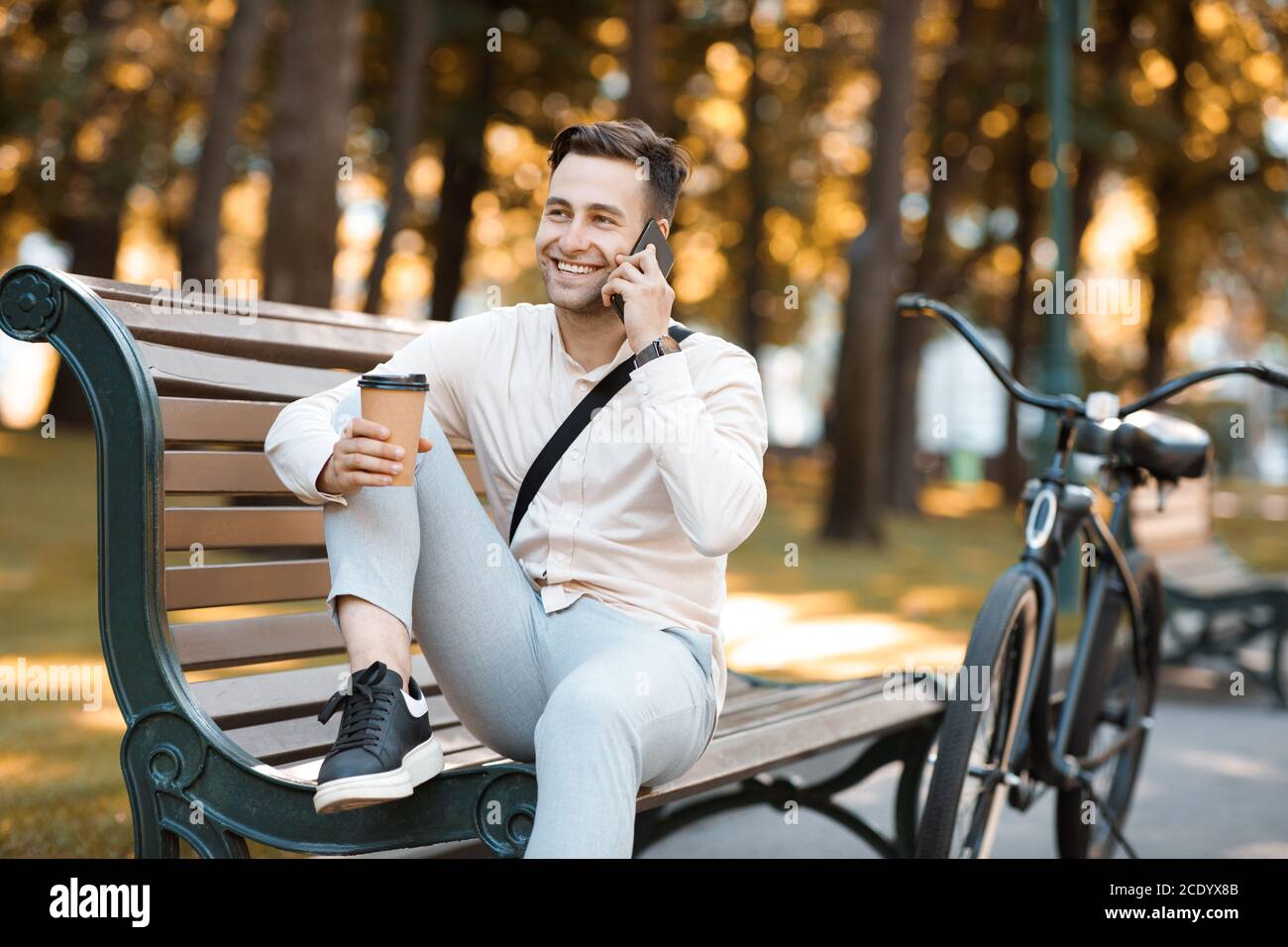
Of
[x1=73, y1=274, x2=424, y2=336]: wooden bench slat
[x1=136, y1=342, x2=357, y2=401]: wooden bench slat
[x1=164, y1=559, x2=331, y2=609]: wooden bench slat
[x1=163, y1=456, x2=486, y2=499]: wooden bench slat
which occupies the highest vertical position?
[x1=73, y1=274, x2=424, y2=336]: wooden bench slat

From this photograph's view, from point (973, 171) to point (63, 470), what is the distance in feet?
48.9

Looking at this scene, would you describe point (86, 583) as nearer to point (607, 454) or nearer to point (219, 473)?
point (219, 473)

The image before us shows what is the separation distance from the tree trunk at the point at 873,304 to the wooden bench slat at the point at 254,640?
455 inches

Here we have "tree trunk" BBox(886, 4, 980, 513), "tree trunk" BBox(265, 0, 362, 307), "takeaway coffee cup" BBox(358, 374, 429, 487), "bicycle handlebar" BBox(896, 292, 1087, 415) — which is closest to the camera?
"takeaway coffee cup" BBox(358, 374, 429, 487)

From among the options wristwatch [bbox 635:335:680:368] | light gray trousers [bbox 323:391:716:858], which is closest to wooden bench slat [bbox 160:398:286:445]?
light gray trousers [bbox 323:391:716:858]

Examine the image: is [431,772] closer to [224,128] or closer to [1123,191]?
[224,128]

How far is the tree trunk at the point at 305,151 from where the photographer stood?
31.8 feet

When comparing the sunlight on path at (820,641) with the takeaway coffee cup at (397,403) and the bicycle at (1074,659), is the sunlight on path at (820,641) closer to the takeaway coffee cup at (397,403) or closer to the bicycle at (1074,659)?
the bicycle at (1074,659)

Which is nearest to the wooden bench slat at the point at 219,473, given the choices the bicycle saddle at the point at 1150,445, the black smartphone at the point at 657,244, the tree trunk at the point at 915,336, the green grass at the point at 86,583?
the black smartphone at the point at 657,244

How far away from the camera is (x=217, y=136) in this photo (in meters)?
13.2

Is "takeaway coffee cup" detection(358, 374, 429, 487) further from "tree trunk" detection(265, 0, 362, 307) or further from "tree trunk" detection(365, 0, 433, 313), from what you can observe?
"tree trunk" detection(365, 0, 433, 313)

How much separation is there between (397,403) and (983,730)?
189cm

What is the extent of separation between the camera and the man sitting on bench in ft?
7.79

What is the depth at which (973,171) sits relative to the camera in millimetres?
23906
